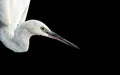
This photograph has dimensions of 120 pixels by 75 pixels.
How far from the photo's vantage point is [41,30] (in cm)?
289

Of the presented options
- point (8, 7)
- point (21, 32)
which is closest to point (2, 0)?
point (8, 7)

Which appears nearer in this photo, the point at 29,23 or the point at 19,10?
the point at 29,23

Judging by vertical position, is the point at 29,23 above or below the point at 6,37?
above

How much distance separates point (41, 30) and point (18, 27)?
189mm

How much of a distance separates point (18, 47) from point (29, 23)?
Answer: 0.26 metres

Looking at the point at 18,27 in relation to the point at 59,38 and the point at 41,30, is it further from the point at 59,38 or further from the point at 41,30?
the point at 59,38

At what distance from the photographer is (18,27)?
2.99 m

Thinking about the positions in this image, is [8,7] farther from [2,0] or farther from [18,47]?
[18,47]

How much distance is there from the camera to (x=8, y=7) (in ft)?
9.90

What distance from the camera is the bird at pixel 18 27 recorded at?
9.48 ft

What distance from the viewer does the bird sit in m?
2.89

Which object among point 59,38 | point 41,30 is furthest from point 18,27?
point 59,38

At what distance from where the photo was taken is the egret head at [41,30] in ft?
9.42

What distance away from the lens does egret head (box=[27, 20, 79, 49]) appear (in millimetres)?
2871
